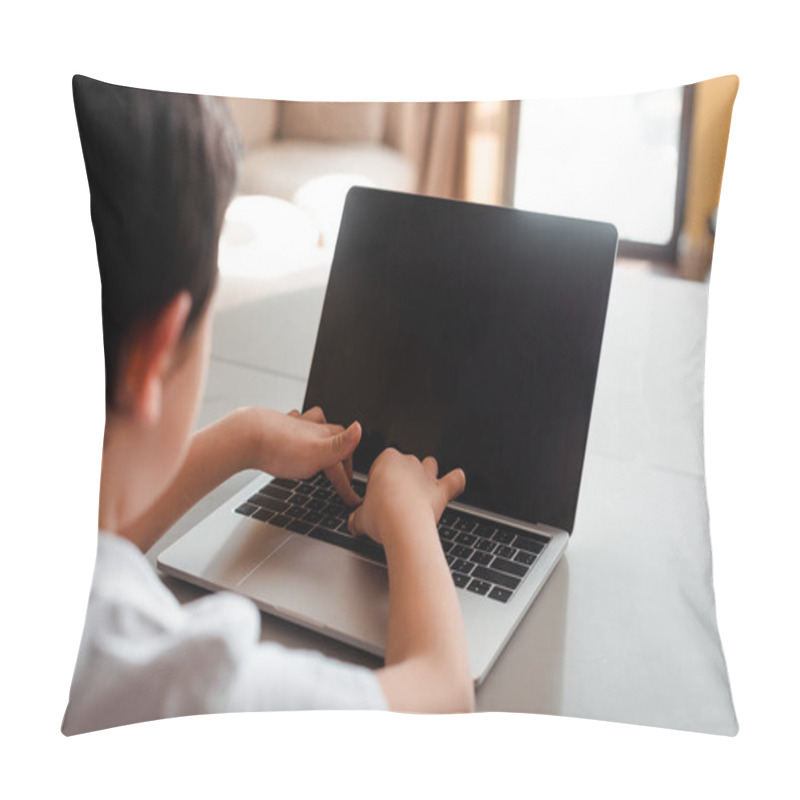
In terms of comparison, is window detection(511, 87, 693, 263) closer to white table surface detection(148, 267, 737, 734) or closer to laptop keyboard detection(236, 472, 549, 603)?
white table surface detection(148, 267, 737, 734)

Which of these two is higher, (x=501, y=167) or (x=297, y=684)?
(x=501, y=167)

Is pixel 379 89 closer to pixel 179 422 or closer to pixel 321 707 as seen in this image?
pixel 179 422

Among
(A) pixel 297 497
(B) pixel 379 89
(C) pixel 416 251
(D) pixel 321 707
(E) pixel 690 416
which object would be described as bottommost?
(D) pixel 321 707

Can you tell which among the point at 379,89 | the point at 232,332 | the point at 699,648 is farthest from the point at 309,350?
the point at 699,648

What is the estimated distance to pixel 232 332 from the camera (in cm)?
95

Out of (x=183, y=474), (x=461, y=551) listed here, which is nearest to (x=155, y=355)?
(x=183, y=474)

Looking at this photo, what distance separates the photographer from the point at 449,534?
92 cm

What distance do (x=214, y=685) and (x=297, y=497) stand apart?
0.66 ft

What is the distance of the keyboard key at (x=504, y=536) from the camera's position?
36.8 inches

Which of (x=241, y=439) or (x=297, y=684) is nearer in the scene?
(x=297, y=684)

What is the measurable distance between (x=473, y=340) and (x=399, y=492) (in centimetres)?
16

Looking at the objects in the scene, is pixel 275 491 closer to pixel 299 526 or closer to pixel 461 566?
pixel 299 526

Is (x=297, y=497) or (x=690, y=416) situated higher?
(x=690, y=416)

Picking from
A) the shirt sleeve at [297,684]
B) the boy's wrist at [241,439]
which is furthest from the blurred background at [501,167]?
the shirt sleeve at [297,684]
